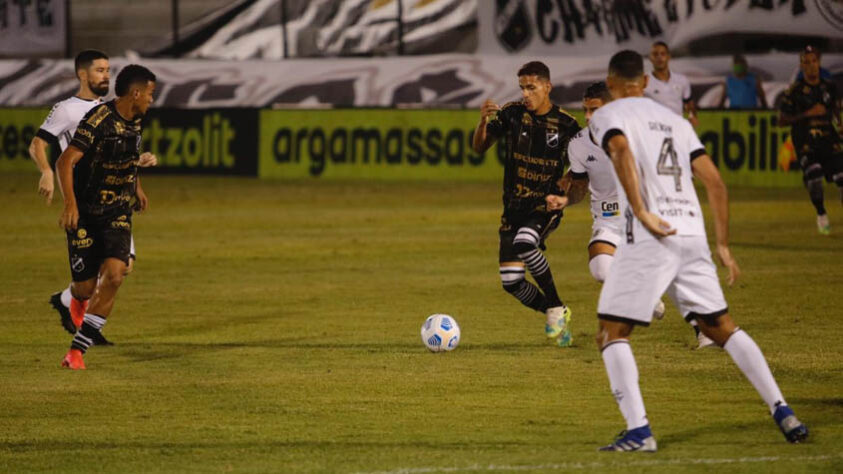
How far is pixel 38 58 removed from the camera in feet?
128

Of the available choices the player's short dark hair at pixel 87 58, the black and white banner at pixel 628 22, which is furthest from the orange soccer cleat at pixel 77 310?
the black and white banner at pixel 628 22

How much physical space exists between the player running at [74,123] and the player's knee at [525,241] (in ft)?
8.90

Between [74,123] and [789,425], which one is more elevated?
[74,123]

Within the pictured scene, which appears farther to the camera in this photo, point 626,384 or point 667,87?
point 667,87

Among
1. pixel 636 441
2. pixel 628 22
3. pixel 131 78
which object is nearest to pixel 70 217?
pixel 131 78

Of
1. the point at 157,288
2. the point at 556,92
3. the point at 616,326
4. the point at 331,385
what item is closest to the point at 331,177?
the point at 556,92

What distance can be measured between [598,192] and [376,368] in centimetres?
221

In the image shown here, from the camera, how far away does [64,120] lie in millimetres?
11695

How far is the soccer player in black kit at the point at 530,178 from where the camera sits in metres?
11.3

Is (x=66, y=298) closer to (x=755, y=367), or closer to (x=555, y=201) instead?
(x=555, y=201)

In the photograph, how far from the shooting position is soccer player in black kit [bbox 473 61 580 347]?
11344 mm

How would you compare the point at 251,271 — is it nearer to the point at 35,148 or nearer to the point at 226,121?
the point at 35,148

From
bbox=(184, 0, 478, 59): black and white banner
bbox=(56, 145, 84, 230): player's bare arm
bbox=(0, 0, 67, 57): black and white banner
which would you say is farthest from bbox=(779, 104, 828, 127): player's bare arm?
bbox=(0, 0, 67, 57): black and white banner

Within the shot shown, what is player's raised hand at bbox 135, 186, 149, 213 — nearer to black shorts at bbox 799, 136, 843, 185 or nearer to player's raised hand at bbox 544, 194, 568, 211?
player's raised hand at bbox 544, 194, 568, 211
